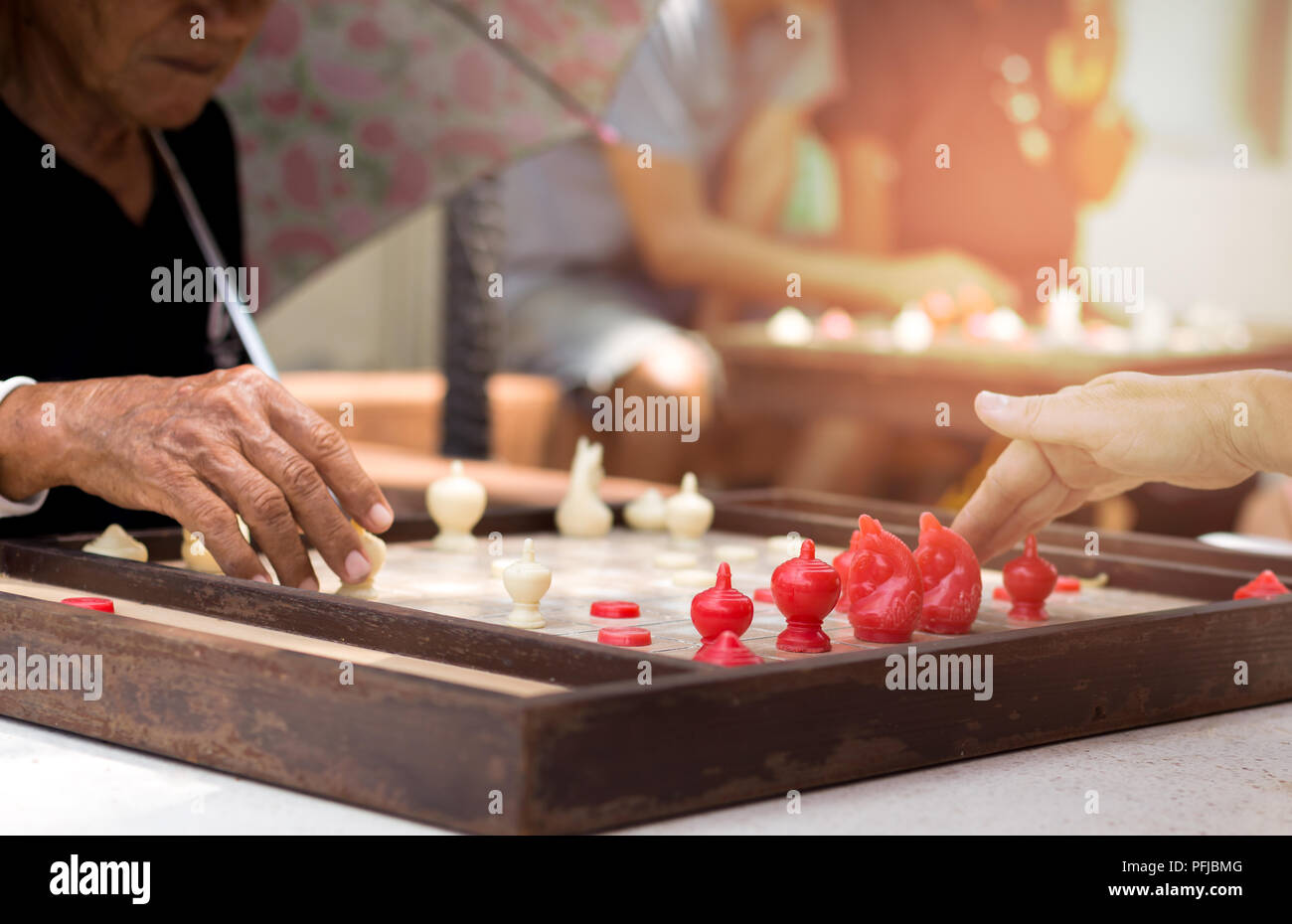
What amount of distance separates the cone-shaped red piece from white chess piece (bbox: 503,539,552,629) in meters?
0.55

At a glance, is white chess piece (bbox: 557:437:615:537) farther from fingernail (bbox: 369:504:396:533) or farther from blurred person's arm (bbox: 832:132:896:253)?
blurred person's arm (bbox: 832:132:896:253)

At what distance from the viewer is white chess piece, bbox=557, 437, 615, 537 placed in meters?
1.61

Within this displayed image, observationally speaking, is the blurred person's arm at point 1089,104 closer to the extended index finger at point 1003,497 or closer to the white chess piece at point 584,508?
the white chess piece at point 584,508

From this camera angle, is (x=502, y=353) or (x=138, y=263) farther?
(x=502, y=353)

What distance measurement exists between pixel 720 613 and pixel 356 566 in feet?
1.08

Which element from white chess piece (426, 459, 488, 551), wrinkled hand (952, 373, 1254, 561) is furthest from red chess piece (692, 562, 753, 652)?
white chess piece (426, 459, 488, 551)

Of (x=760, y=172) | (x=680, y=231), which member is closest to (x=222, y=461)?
(x=680, y=231)

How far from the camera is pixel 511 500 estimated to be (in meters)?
1.91

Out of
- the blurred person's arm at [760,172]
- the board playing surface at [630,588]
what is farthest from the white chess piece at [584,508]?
the blurred person's arm at [760,172]

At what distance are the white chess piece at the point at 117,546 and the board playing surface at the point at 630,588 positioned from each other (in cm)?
15
